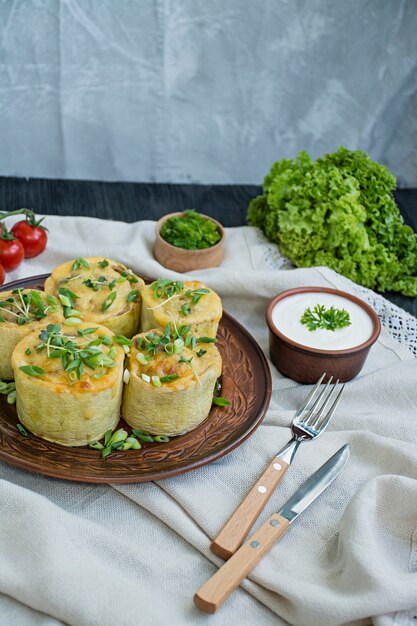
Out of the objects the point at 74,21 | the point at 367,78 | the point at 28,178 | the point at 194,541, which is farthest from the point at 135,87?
the point at 194,541

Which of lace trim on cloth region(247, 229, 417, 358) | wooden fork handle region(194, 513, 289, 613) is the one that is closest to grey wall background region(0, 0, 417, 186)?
lace trim on cloth region(247, 229, 417, 358)

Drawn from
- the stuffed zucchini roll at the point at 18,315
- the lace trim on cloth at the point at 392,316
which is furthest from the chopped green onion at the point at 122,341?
the lace trim on cloth at the point at 392,316

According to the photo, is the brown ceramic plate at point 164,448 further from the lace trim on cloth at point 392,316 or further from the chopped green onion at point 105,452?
the lace trim on cloth at point 392,316

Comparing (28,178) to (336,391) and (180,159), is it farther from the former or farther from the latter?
(336,391)

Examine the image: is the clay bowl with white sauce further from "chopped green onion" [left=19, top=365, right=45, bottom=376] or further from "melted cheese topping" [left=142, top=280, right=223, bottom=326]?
"chopped green onion" [left=19, top=365, right=45, bottom=376]

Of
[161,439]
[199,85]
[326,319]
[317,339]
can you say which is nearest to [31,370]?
[161,439]

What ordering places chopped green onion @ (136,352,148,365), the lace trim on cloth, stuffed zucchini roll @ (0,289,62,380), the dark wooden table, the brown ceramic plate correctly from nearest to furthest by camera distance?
the brown ceramic plate, chopped green onion @ (136,352,148,365), stuffed zucchini roll @ (0,289,62,380), the lace trim on cloth, the dark wooden table

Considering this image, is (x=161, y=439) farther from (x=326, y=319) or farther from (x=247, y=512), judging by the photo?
(x=326, y=319)
